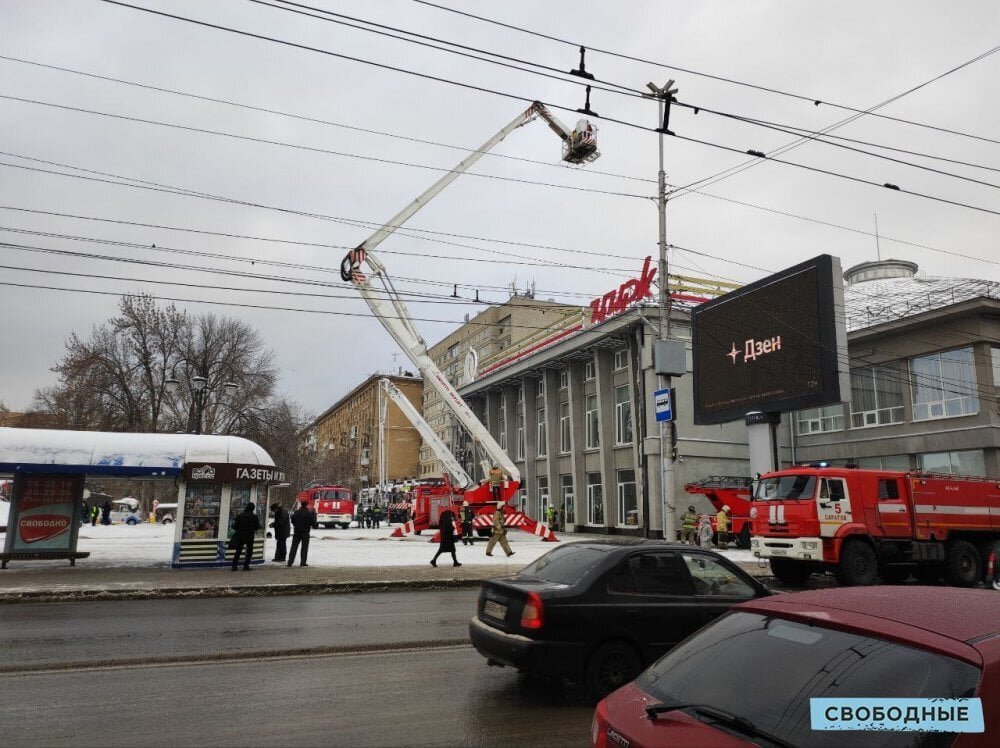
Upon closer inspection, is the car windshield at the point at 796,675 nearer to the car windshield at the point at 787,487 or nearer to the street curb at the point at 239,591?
the street curb at the point at 239,591

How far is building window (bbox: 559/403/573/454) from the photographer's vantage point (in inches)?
1845

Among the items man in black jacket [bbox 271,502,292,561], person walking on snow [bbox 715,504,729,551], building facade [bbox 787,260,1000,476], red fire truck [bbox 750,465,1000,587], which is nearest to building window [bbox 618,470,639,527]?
building facade [bbox 787,260,1000,476]

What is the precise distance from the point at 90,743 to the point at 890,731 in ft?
18.2

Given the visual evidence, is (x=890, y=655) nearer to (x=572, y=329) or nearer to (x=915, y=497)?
(x=915, y=497)

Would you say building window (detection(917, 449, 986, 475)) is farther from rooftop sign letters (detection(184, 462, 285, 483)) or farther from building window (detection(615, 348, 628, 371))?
rooftop sign letters (detection(184, 462, 285, 483))

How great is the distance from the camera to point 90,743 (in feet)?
17.8

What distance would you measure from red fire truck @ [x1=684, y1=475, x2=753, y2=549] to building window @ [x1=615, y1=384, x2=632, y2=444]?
11.4 metres

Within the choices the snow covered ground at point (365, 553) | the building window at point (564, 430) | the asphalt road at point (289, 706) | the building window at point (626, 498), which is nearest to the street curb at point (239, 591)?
the snow covered ground at point (365, 553)

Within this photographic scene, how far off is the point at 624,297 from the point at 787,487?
69.0 ft

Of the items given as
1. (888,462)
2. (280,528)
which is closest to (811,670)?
(280,528)

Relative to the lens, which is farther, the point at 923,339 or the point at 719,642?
the point at 923,339

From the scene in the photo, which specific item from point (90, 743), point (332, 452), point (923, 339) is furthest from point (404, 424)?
point (90, 743)

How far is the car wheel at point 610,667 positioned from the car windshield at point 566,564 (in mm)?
710

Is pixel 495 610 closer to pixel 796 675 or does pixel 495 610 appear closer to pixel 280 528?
pixel 796 675
